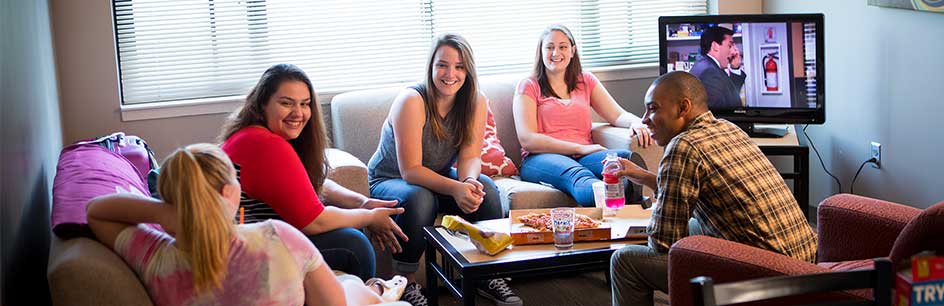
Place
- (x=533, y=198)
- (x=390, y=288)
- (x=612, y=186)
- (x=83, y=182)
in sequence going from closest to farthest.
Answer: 1. (x=83, y=182)
2. (x=390, y=288)
3. (x=612, y=186)
4. (x=533, y=198)

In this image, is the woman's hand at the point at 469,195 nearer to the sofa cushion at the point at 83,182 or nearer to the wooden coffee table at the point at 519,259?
the wooden coffee table at the point at 519,259

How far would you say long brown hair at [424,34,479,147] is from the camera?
4.04 metres

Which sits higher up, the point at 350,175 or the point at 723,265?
the point at 350,175

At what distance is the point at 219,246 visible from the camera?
2131 mm

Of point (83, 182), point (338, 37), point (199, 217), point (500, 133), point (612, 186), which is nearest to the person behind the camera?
point (199, 217)

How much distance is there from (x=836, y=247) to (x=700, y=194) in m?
0.45

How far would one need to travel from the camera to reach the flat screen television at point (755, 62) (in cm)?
454

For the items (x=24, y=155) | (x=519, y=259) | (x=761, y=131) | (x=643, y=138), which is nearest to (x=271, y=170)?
(x=24, y=155)

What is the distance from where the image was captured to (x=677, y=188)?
2.86m

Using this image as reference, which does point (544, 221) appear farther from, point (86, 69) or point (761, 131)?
point (86, 69)

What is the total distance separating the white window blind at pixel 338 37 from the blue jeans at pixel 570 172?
2.81 ft

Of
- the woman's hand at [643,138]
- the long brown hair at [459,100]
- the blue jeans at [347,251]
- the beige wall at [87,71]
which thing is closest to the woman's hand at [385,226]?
the blue jeans at [347,251]

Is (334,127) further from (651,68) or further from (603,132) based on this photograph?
(651,68)

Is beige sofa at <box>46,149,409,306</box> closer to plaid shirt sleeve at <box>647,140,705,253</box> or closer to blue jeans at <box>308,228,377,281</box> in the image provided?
blue jeans at <box>308,228,377,281</box>
